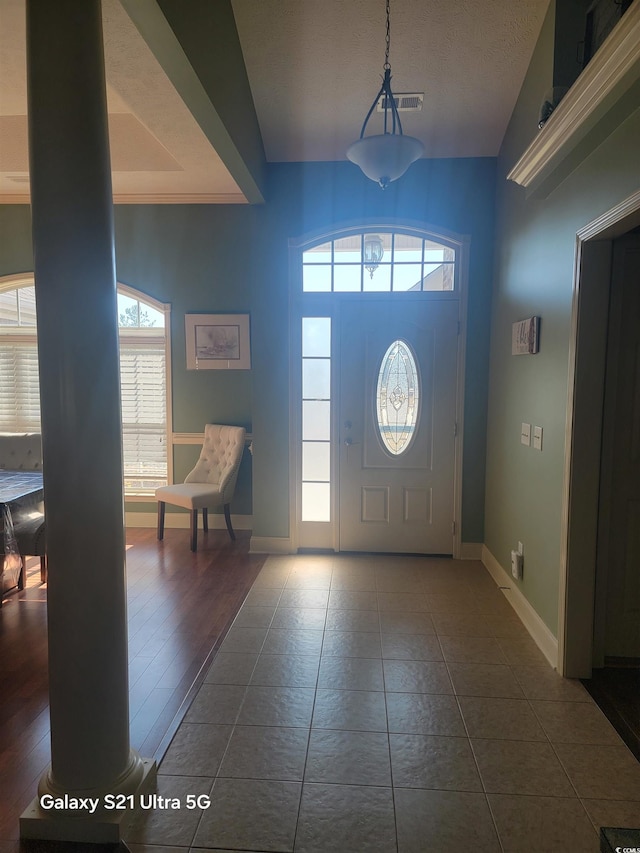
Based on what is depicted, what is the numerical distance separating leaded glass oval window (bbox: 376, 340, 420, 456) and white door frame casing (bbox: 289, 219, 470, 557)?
1.18 ft

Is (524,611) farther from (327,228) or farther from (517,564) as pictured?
(327,228)

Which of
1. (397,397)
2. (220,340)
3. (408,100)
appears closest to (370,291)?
(397,397)

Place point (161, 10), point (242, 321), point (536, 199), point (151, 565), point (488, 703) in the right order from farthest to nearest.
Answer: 1. point (242, 321)
2. point (151, 565)
3. point (536, 199)
4. point (488, 703)
5. point (161, 10)

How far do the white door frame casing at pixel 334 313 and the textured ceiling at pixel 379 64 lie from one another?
589 millimetres

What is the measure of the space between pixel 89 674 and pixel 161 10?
236 centimetres

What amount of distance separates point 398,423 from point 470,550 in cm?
120

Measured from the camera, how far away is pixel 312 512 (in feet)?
14.8

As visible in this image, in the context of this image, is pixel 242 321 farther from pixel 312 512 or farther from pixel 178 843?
pixel 178 843

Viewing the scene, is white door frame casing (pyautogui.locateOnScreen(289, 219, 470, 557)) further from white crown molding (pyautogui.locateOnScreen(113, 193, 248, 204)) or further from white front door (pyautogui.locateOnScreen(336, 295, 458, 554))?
white crown molding (pyautogui.locateOnScreen(113, 193, 248, 204))

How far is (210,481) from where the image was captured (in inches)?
197

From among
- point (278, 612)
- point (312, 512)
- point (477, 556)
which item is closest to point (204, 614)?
point (278, 612)

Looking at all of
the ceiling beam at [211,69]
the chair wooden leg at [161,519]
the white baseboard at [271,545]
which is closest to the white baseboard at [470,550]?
the white baseboard at [271,545]

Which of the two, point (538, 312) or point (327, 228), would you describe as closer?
point (538, 312)

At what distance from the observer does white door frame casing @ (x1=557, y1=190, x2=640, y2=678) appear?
2.51 metres
